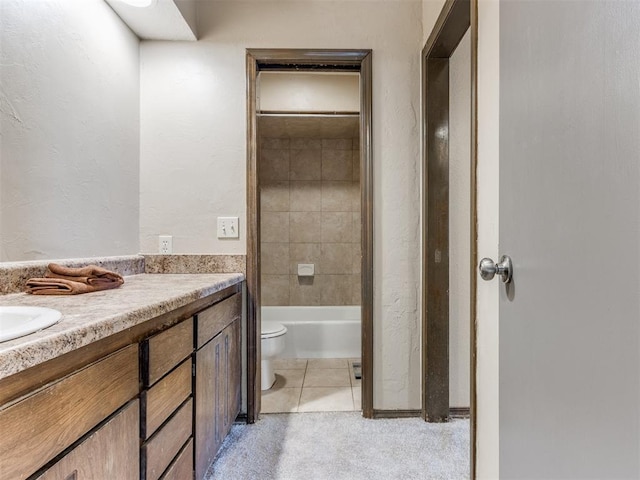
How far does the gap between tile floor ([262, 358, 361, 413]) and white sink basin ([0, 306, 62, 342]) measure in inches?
59.2

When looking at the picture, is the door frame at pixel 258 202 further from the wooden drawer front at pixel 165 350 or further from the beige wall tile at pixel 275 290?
the beige wall tile at pixel 275 290

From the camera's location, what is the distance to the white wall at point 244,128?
1898 millimetres

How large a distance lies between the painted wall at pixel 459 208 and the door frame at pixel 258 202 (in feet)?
1.41

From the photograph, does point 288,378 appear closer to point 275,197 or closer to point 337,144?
point 275,197

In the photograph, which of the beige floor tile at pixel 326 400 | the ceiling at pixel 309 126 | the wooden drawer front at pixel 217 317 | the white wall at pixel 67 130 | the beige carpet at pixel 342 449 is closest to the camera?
the white wall at pixel 67 130

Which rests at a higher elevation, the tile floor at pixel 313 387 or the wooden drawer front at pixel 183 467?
the wooden drawer front at pixel 183 467

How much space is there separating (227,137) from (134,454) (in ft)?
4.93

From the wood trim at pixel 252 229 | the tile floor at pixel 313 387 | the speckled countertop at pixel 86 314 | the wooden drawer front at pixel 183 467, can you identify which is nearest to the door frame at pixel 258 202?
the wood trim at pixel 252 229

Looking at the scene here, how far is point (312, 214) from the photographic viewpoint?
12.0ft

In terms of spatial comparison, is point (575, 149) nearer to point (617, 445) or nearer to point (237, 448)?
point (617, 445)

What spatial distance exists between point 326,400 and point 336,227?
1867mm

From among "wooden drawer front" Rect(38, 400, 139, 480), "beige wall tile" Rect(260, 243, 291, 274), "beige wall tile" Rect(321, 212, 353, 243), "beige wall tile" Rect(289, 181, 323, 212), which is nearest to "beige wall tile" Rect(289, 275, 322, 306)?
"beige wall tile" Rect(260, 243, 291, 274)

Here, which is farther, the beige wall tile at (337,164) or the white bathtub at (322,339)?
the beige wall tile at (337,164)

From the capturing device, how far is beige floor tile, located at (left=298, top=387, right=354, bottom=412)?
2049 mm
